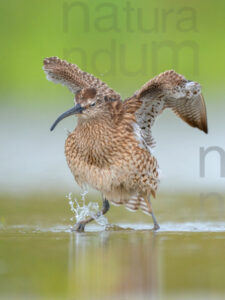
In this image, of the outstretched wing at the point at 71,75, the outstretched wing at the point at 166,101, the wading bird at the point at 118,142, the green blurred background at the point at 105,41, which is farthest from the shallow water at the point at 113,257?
the green blurred background at the point at 105,41

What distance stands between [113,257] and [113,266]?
0.40 meters

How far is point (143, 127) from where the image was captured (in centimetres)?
1006

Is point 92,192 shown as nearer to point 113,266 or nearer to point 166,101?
point 166,101

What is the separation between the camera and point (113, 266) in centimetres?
689

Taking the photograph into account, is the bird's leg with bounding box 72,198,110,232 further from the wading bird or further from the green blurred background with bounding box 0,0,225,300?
the green blurred background with bounding box 0,0,225,300

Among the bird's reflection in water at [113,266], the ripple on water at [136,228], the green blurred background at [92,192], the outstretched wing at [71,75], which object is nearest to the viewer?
the bird's reflection in water at [113,266]

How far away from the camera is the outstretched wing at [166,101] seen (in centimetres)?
950

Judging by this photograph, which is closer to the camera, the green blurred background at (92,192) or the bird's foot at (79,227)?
the green blurred background at (92,192)

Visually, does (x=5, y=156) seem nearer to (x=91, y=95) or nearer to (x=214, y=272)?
(x=91, y=95)

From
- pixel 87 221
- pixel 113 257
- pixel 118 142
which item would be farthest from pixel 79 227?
pixel 113 257

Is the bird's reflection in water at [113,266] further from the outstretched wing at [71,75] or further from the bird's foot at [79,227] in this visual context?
the outstretched wing at [71,75]

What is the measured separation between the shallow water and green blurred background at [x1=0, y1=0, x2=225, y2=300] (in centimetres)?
1

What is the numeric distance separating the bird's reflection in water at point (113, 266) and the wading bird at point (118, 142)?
80 centimetres

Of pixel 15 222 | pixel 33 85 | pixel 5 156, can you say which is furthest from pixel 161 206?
pixel 33 85
